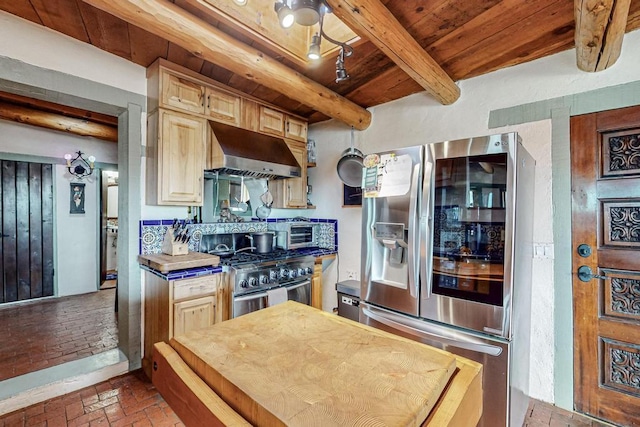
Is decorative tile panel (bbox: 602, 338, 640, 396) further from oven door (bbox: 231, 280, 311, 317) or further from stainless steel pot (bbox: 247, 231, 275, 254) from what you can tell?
stainless steel pot (bbox: 247, 231, 275, 254)

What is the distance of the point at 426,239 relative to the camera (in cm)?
182

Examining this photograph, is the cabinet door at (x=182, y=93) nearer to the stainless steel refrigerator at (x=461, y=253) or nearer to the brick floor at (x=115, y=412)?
the stainless steel refrigerator at (x=461, y=253)

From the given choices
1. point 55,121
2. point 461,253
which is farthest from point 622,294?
point 55,121

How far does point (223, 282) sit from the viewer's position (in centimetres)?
241

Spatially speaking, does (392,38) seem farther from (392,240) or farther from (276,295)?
(276,295)

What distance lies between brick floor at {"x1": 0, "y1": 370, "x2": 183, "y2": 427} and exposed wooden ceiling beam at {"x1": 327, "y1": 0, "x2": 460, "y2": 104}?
2608mm

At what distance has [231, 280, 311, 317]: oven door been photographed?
2.38 m

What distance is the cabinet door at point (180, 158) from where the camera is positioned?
2398mm

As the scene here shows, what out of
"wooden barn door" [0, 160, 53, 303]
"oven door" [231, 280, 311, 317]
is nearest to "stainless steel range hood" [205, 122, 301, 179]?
"oven door" [231, 280, 311, 317]

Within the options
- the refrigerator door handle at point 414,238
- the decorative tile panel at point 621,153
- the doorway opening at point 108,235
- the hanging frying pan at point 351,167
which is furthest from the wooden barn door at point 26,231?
the decorative tile panel at point 621,153

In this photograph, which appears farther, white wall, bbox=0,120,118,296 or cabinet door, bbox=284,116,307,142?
white wall, bbox=0,120,118,296

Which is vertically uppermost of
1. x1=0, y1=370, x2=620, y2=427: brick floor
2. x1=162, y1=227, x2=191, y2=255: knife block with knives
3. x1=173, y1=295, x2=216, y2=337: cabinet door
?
x1=162, y1=227, x2=191, y2=255: knife block with knives

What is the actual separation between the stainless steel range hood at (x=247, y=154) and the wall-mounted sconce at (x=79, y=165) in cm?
295

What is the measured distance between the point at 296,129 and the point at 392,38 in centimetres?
187
